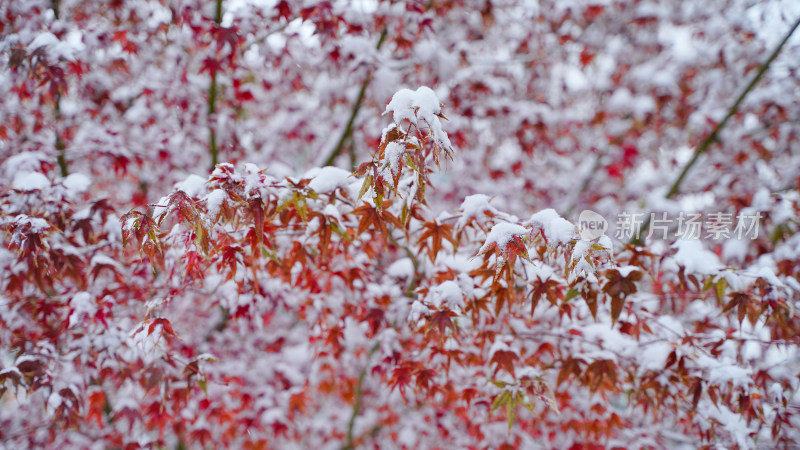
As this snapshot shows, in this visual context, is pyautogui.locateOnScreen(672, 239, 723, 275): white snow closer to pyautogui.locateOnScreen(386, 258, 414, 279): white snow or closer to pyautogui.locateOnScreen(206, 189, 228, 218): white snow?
pyautogui.locateOnScreen(386, 258, 414, 279): white snow

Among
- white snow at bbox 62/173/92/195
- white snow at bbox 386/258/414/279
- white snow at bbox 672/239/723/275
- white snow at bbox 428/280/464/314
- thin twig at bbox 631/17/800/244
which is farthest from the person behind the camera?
thin twig at bbox 631/17/800/244

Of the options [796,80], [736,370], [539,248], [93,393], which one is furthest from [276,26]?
[796,80]

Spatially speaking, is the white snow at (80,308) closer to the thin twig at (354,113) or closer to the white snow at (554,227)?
the thin twig at (354,113)

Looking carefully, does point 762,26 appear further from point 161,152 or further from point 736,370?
point 161,152

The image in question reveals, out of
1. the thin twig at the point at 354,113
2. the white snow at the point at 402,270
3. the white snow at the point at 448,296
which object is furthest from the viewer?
the thin twig at the point at 354,113

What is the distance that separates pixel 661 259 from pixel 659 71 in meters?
3.65

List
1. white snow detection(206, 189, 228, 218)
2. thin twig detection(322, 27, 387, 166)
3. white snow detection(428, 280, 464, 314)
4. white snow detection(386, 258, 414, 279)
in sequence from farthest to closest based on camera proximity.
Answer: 1. thin twig detection(322, 27, 387, 166)
2. white snow detection(386, 258, 414, 279)
3. white snow detection(428, 280, 464, 314)
4. white snow detection(206, 189, 228, 218)

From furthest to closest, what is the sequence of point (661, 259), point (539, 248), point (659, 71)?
point (659, 71)
point (661, 259)
point (539, 248)

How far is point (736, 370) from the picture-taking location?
6.51 ft

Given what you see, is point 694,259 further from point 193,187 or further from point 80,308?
point 80,308

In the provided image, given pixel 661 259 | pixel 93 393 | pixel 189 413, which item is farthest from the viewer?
pixel 189 413

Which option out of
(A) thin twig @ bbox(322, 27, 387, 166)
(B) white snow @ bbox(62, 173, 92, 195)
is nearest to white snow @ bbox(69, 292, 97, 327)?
(B) white snow @ bbox(62, 173, 92, 195)

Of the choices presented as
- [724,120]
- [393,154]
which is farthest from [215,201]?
[724,120]

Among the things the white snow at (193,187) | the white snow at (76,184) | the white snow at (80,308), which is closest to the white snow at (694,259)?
the white snow at (193,187)
